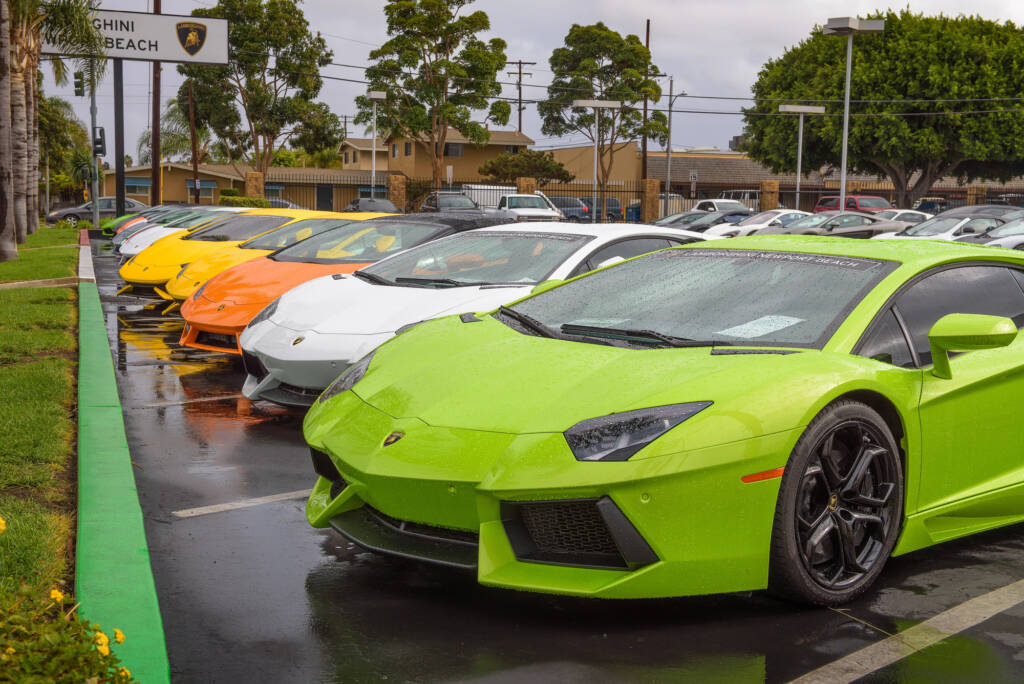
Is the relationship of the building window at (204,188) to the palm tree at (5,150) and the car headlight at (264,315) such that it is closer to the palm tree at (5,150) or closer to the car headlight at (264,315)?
the palm tree at (5,150)

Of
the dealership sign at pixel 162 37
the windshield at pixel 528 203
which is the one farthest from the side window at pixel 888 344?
the dealership sign at pixel 162 37

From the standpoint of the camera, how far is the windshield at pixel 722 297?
13.5ft

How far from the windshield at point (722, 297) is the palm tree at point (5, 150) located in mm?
14292

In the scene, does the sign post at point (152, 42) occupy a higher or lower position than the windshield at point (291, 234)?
higher

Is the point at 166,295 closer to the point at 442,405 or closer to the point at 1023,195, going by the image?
the point at 442,405

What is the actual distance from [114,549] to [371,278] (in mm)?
3878

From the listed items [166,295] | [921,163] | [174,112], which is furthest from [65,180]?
Answer: [166,295]

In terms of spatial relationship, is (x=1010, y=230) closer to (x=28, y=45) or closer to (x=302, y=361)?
(x=302, y=361)

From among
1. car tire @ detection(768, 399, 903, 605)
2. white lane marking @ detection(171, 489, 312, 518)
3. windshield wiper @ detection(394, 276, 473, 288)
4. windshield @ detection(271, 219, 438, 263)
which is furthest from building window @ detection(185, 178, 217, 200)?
car tire @ detection(768, 399, 903, 605)

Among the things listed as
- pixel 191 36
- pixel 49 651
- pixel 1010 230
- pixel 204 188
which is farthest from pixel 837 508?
pixel 204 188

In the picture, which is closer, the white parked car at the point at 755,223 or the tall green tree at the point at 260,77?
the white parked car at the point at 755,223

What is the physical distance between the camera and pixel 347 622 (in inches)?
141

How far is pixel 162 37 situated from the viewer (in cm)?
3722

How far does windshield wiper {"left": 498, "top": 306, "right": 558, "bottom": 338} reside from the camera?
176 inches
